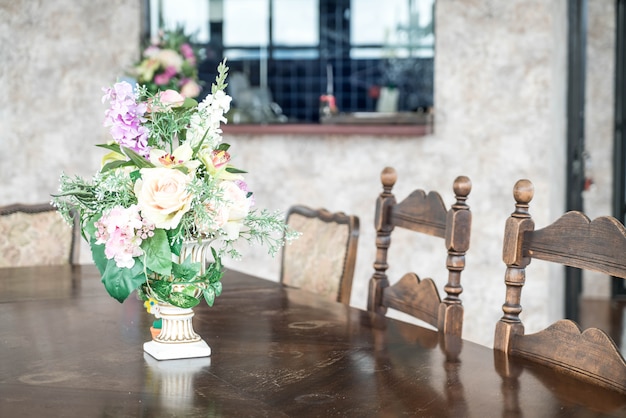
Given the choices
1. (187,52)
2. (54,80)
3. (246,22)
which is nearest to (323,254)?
(187,52)

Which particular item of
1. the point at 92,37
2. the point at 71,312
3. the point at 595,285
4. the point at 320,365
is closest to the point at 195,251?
the point at 320,365

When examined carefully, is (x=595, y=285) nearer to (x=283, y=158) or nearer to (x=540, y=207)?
(x=540, y=207)

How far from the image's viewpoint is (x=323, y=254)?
279 centimetres

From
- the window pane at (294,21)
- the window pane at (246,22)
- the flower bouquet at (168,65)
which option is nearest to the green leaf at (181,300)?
the flower bouquet at (168,65)

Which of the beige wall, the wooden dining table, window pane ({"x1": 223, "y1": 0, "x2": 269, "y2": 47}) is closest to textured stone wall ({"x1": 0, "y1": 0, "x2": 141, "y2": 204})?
the beige wall

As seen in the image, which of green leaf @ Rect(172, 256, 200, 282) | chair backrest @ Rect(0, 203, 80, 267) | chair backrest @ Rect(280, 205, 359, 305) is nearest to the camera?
green leaf @ Rect(172, 256, 200, 282)

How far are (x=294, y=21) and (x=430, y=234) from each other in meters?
4.71

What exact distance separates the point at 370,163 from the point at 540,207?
839 mm

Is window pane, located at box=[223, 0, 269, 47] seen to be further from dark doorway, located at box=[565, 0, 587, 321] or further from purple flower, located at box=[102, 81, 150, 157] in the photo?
purple flower, located at box=[102, 81, 150, 157]

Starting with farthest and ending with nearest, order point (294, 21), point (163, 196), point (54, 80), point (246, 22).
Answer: point (294, 21) → point (246, 22) → point (54, 80) → point (163, 196)

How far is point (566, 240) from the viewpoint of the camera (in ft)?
5.82

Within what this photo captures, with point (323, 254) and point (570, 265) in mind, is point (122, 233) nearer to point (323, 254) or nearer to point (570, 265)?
point (570, 265)

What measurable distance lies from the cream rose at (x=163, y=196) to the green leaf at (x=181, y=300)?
0.55 feet

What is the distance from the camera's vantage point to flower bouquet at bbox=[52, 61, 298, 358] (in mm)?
1605
